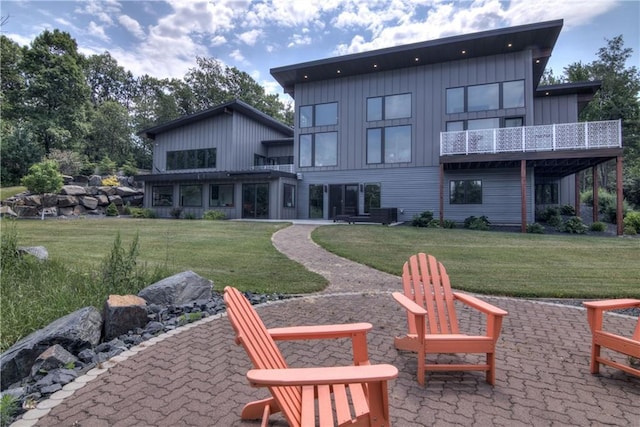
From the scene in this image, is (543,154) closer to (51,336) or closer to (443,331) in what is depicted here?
(443,331)

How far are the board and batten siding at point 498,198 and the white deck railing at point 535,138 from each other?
5.80ft

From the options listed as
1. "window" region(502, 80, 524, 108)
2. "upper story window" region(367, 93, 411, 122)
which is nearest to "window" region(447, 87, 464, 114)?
"window" region(502, 80, 524, 108)

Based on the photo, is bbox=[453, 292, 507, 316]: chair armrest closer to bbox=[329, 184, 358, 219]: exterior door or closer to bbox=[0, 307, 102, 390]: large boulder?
bbox=[0, 307, 102, 390]: large boulder

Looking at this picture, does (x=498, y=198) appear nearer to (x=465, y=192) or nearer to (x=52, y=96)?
(x=465, y=192)

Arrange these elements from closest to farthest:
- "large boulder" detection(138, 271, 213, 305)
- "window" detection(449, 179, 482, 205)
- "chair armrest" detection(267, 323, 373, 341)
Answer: "chair armrest" detection(267, 323, 373, 341), "large boulder" detection(138, 271, 213, 305), "window" detection(449, 179, 482, 205)

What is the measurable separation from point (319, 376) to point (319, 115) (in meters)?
20.4

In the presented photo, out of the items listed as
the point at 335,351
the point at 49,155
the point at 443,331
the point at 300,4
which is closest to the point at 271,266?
the point at 335,351

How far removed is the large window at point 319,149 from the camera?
66.8 feet

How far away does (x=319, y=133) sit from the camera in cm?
2070

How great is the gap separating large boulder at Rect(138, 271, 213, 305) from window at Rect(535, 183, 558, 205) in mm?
20353

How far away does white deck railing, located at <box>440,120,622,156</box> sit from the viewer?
544 inches

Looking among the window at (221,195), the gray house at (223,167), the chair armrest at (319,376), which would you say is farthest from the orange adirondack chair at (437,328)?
the window at (221,195)

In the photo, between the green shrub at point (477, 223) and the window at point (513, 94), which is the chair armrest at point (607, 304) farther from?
the window at point (513, 94)

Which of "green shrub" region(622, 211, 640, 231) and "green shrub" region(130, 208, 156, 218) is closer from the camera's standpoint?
"green shrub" region(622, 211, 640, 231)
